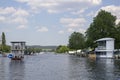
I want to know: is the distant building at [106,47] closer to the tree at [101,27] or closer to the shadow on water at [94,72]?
the tree at [101,27]

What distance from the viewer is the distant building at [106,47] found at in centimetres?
14138

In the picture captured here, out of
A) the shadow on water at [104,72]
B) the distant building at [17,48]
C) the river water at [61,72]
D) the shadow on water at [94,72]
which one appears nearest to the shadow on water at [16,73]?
the river water at [61,72]

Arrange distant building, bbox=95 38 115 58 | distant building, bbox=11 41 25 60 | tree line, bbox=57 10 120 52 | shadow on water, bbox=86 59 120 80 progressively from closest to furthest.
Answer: shadow on water, bbox=86 59 120 80, distant building, bbox=95 38 115 58, distant building, bbox=11 41 25 60, tree line, bbox=57 10 120 52

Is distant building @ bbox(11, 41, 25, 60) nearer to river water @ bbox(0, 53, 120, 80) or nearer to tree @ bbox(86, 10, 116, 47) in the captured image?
tree @ bbox(86, 10, 116, 47)

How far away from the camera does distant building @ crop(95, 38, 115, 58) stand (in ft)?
464

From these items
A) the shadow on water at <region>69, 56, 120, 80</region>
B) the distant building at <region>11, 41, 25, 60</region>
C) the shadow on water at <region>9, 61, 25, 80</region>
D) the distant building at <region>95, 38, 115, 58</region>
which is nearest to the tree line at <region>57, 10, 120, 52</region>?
the distant building at <region>95, 38, 115, 58</region>

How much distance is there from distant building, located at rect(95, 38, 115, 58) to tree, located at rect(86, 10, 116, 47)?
7.63m

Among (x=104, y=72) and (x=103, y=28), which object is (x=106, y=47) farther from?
(x=104, y=72)

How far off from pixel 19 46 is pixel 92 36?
33.8 metres

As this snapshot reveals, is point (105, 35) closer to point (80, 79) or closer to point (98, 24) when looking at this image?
point (98, 24)

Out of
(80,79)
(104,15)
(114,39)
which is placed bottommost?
(80,79)

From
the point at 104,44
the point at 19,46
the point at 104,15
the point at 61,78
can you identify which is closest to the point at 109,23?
the point at 104,15

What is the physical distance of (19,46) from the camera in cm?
15100

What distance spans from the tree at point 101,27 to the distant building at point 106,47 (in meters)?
7.63
